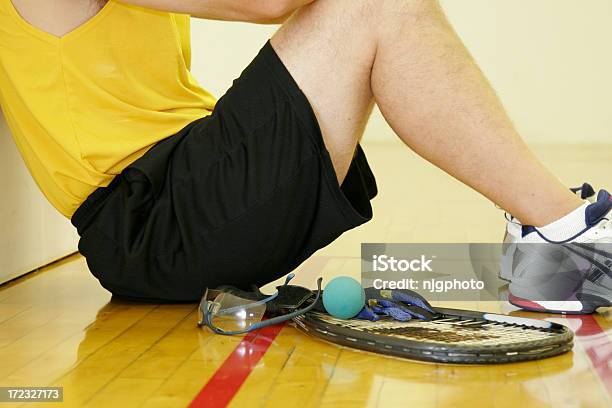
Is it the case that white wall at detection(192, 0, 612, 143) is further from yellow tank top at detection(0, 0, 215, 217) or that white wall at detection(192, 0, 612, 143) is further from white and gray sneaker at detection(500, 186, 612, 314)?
yellow tank top at detection(0, 0, 215, 217)

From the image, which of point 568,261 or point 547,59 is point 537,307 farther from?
point 547,59

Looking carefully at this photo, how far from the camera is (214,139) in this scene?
5.63ft

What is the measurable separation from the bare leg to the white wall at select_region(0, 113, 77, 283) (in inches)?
29.7

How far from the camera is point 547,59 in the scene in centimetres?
573

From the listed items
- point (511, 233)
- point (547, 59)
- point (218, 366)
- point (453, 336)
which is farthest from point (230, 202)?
point (547, 59)

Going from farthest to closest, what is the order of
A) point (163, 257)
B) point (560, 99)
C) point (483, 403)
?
point (560, 99)
point (163, 257)
point (483, 403)

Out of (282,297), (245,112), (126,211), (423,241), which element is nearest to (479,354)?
(282,297)

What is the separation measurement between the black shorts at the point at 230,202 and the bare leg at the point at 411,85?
51mm

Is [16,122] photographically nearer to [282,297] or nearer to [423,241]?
[282,297]

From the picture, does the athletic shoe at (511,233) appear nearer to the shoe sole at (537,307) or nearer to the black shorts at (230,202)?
the shoe sole at (537,307)

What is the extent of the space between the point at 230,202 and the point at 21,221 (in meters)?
0.69

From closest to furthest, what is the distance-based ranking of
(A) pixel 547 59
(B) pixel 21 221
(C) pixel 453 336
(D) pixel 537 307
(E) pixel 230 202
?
1. (C) pixel 453 336
2. (E) pixel 230 202
3. (D) pixel 537 307
4. (B) pixel 21 221
5. (A) pixel 547 59

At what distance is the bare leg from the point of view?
62.9 inches

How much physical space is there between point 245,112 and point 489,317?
1.73 feet
